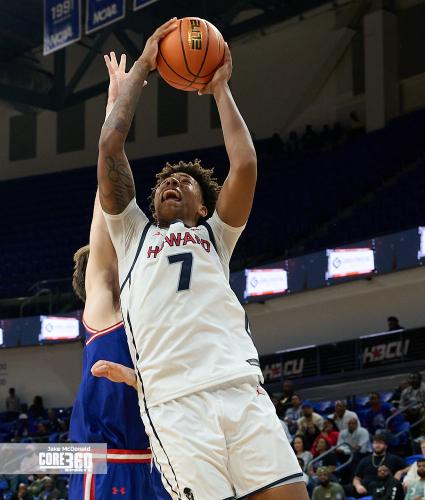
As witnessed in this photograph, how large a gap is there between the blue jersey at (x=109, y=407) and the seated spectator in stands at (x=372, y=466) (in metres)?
6.67

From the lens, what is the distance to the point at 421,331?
14773 millimetres

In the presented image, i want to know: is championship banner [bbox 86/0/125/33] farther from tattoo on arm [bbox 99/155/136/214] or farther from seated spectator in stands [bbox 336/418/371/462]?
tattoo on arm [bbox 99/155/136/214]

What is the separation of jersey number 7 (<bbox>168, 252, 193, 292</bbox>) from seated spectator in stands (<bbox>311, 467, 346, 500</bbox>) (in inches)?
280

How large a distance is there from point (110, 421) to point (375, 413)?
9.10 meters

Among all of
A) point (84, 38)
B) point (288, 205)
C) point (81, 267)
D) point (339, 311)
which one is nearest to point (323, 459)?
point (339, 311)

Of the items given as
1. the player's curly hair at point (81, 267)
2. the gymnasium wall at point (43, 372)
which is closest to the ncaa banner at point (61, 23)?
the gymnasium wall at point (43, 372)

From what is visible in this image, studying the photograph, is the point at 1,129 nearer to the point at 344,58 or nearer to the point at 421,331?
the point at 344,58

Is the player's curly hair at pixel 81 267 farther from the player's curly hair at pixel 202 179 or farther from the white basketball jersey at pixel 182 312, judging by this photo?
the white basketball jersey at pixel 182 312

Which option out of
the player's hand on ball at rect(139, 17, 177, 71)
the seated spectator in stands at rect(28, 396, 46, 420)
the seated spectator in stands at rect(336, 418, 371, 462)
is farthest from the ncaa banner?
the player's hand on ball at rect(139, 17, 177, 71)

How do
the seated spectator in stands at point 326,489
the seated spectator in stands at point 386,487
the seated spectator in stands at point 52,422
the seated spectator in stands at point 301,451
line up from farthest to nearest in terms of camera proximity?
the seated spectator in stands at point 52,422 → the seated spectator in stands at point 301,451 → the seated spectator in stands at point 326,489 → the seated spectator in stands at point 386,487

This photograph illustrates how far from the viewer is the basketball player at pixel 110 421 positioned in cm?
340

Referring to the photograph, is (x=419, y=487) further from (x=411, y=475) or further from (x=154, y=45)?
(x=154, y=45)

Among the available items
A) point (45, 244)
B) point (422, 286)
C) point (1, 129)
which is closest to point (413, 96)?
point (422, 286)

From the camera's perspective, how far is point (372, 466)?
9.95m
